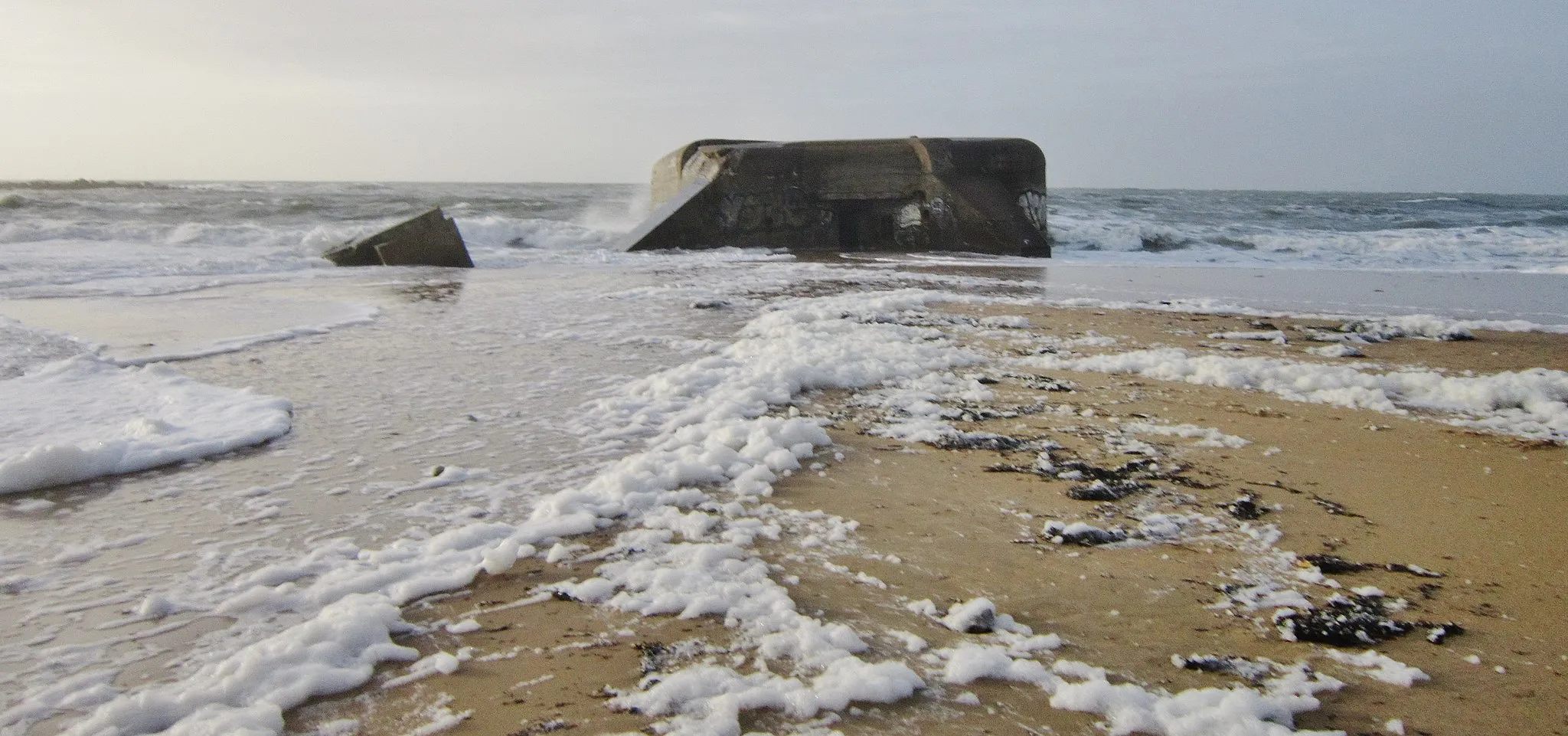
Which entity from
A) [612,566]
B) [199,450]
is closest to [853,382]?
[612,566]

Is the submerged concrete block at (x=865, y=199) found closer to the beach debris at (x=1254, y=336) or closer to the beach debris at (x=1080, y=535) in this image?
the beach debris at (x=1254, y=336)

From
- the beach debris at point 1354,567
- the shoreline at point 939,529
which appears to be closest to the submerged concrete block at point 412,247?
the shoreline at point 939,529

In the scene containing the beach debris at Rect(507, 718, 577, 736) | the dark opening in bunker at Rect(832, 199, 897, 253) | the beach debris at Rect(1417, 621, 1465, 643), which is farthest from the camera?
the dark opening in bunker at Rect(832, 199, 897, 253)

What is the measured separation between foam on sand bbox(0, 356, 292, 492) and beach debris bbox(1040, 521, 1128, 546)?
270 cm

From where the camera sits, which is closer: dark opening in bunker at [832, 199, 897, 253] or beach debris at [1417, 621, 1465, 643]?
beach debris at [1417, 621, 1465, 643]

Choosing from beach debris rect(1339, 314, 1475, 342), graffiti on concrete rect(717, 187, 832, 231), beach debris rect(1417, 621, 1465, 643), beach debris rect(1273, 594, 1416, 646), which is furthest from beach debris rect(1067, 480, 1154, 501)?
graffiti on concrete rect(717, 187, 832, 231)

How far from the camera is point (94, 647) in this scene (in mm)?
1881

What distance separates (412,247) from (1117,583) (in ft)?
35.5

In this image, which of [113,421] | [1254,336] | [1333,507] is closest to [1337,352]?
[1254,336]

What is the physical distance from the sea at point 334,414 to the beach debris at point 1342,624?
152 cm

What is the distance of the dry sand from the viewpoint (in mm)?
1677

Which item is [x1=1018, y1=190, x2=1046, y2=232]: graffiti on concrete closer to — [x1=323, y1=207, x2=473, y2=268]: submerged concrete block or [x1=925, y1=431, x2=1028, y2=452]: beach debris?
[x1=323, y1=207, x2=473, y2=268]: submerged concrete block

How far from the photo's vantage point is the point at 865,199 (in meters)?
15.0

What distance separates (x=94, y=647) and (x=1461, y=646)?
8.81ft
